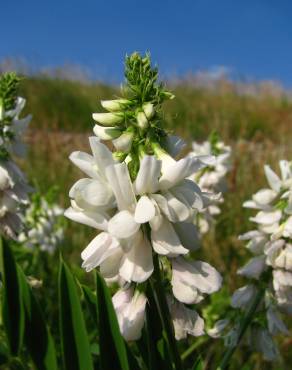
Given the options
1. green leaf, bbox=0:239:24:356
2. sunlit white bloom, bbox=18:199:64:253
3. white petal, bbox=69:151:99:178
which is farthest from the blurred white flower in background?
green leaf, bbox=0:239:24:356

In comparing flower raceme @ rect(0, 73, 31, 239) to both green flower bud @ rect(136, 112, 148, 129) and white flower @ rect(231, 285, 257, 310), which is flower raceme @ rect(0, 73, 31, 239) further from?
green flower bud @ rect(136, 112, 148, 129)

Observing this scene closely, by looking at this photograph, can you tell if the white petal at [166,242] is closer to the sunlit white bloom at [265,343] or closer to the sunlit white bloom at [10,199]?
the sunlit white bloom at [265,343]

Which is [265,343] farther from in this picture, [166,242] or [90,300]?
[166,242]

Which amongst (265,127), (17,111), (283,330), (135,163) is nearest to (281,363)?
(283,330)

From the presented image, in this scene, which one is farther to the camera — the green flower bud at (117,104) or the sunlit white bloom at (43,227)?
the sunlit white bloom at (43,227)

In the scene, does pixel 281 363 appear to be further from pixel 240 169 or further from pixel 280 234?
pixel 240 169

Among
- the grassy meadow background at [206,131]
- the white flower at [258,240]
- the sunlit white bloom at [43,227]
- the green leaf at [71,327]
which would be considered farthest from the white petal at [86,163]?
the sunlit white bloom at [43,227]
